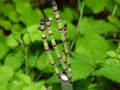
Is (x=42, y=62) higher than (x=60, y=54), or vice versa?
(x=60, y=54)

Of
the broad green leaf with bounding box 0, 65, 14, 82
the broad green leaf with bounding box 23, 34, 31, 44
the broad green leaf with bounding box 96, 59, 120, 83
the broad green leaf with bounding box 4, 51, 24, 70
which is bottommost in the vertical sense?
the broad green leaf with bounding box 4, 51, 24, 70

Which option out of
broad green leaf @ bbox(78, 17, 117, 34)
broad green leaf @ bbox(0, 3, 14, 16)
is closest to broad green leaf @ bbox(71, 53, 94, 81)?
broad green leaf @ bbox(78, 17, 117, 34)

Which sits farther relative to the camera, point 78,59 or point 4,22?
point 4,22

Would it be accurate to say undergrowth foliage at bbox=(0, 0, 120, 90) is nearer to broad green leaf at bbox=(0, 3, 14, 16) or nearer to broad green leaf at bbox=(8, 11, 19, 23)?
broad green leaf at bbox=(8, 11, 19, 23)

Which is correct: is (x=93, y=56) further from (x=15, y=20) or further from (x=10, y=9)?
(x=10, y=9)

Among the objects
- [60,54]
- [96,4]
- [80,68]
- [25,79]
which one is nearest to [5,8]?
[96,4]

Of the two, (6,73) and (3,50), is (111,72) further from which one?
(3,50)

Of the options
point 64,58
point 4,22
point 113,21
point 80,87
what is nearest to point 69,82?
point 64,58
